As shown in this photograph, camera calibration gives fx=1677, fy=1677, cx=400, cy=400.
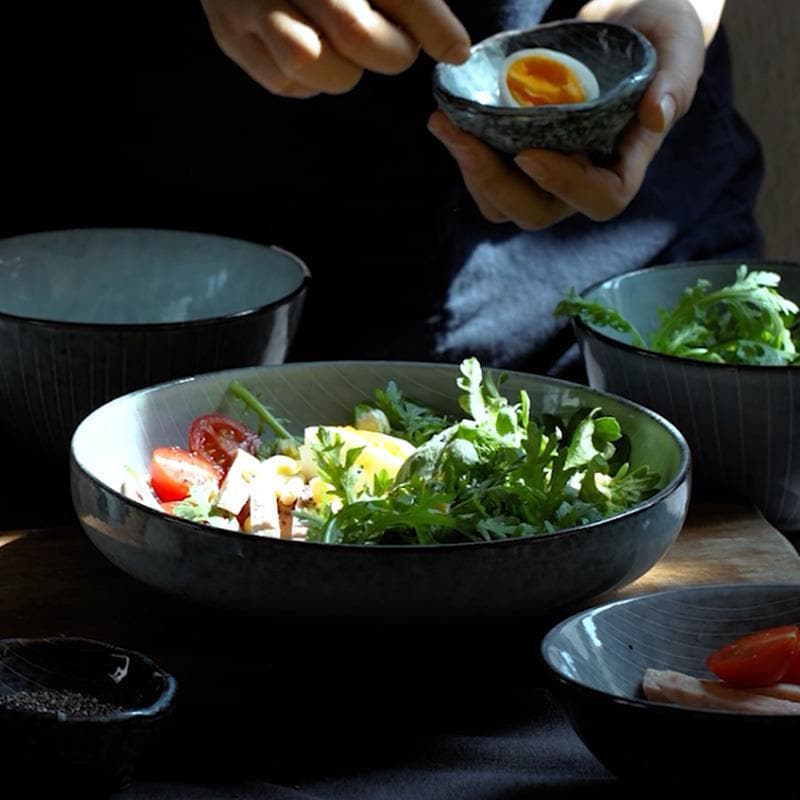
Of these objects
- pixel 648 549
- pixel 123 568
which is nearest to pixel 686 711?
pixel 648 549

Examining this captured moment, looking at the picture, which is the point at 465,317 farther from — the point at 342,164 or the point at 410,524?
the point at 410,524

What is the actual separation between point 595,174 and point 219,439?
440 mm

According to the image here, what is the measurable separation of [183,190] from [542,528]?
0.80 m

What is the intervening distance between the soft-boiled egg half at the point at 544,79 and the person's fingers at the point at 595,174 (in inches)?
3.1

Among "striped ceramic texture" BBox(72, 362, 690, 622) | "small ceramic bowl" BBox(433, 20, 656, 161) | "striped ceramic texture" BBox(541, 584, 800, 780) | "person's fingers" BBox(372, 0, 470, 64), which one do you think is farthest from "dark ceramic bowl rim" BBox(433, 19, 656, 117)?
"striped ceramic texture" BBox(541, 584, 800, 780)

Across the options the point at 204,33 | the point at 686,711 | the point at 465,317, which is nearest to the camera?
the point at 686,711

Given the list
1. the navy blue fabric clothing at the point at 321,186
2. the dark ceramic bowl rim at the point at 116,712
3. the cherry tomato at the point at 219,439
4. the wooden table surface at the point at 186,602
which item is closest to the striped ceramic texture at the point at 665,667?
the wooden table surface at the point at 186,602

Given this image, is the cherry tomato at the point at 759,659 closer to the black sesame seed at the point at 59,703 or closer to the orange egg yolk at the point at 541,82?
the black sesame seed at the point at 59,703

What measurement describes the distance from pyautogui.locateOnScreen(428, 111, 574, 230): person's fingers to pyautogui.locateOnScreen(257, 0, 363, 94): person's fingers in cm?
16

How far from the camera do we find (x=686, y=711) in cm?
96

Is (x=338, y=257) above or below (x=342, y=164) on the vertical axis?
below

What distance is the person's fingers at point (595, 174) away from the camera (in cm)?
158

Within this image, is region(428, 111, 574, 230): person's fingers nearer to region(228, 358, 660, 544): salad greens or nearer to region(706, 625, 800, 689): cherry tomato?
region(228, 358, 660, 544): salad greens

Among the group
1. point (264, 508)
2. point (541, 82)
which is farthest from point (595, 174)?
point (264, 508)
